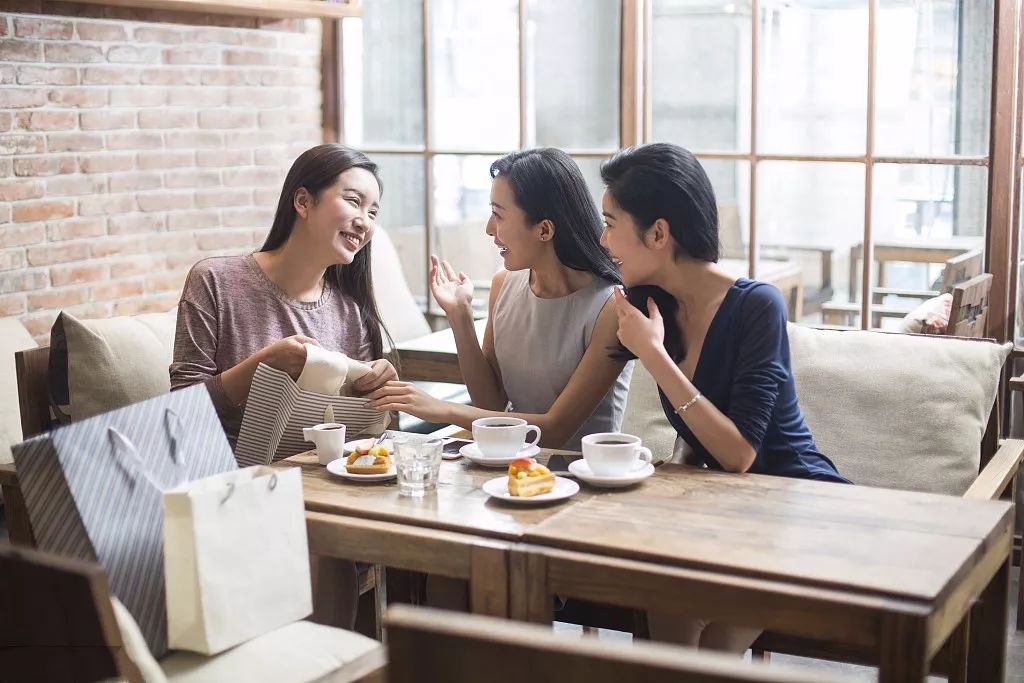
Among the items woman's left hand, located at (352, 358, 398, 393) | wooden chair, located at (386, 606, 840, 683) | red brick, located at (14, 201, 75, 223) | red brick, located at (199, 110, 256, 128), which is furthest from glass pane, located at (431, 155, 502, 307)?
wooden chair, located at (386, 606, 840, 683)

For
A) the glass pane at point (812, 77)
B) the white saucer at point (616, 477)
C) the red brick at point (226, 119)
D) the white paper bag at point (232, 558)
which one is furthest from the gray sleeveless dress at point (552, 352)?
the red brick at point (226, 119)

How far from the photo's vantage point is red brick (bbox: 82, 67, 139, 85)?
359cm

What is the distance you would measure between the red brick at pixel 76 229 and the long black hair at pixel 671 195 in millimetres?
1948

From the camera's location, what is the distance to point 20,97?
3.38 metres

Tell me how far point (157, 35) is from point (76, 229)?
27.9 inches

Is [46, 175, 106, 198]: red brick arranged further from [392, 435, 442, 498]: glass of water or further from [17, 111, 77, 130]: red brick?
[392, 435, 442, 498]: glass of water

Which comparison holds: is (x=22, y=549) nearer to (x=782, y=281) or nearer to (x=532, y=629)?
(x=532, y=629)

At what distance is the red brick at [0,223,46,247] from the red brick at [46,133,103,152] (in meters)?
0.24

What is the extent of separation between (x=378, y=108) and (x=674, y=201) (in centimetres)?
237

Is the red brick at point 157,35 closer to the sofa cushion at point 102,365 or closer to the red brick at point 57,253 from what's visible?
the red brick at point 57,253

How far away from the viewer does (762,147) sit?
3654mm

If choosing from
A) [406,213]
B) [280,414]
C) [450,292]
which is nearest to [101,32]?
[406,213]

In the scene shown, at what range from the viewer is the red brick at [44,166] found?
3.40 metres

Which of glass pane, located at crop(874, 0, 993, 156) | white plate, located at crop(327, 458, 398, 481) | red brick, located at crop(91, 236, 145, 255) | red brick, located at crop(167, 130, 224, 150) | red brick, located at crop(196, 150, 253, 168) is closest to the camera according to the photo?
white plate, located at crop(327, 458, 398, 481)
